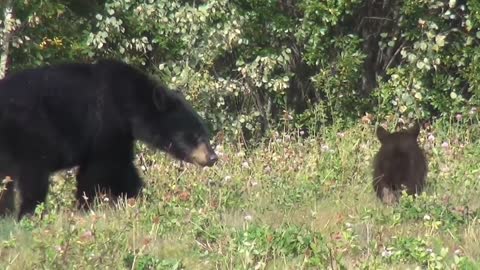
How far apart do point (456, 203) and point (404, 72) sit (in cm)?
655

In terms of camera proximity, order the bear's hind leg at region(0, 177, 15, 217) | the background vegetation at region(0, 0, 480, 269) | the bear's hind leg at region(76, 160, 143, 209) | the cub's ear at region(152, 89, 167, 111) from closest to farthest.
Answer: the background vegetation at region(0, 0, 480, 269), the bear's hind leg at region(0, 177, 15, 217), the bear's hind leg at region(76, 160, 143, 209), the cub's ear at region(152, 89, 167, 111)

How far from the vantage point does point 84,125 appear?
775cm

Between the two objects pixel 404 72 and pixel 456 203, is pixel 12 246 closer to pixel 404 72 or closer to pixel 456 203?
pixel 456 203

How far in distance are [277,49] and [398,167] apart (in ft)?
21.4

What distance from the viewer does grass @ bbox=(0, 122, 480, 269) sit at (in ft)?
17.6

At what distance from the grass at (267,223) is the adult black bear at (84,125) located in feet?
1.06

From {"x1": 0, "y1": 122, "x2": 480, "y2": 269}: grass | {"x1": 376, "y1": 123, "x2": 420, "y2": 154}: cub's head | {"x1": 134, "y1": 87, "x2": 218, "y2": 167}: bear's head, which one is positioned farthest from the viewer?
{"x1": 134, "y1": 87, "x2": 218, "y2": 167}: bear's head

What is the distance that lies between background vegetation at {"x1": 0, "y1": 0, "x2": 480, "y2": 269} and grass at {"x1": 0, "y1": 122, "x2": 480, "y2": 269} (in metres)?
0.02

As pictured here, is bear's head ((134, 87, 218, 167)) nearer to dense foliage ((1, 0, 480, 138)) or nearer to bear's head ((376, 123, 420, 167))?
bear's head ((376, 123, 420, 167))

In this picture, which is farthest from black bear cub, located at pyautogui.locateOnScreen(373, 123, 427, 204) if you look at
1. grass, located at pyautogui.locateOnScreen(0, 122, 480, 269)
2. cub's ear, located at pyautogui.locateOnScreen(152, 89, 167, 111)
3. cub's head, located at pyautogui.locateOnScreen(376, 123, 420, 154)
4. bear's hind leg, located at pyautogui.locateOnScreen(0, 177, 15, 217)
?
bear's hind leg, located at pyautogui.locateOnScreen(0, 177, 15, 217)

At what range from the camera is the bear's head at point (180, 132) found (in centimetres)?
848

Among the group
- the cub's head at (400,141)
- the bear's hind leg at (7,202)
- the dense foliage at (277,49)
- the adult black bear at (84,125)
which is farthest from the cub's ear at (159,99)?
the dense foliage at (277,49)

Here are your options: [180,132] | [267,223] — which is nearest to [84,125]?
[180,132]

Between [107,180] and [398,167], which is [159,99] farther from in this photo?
Result: [398,167]
